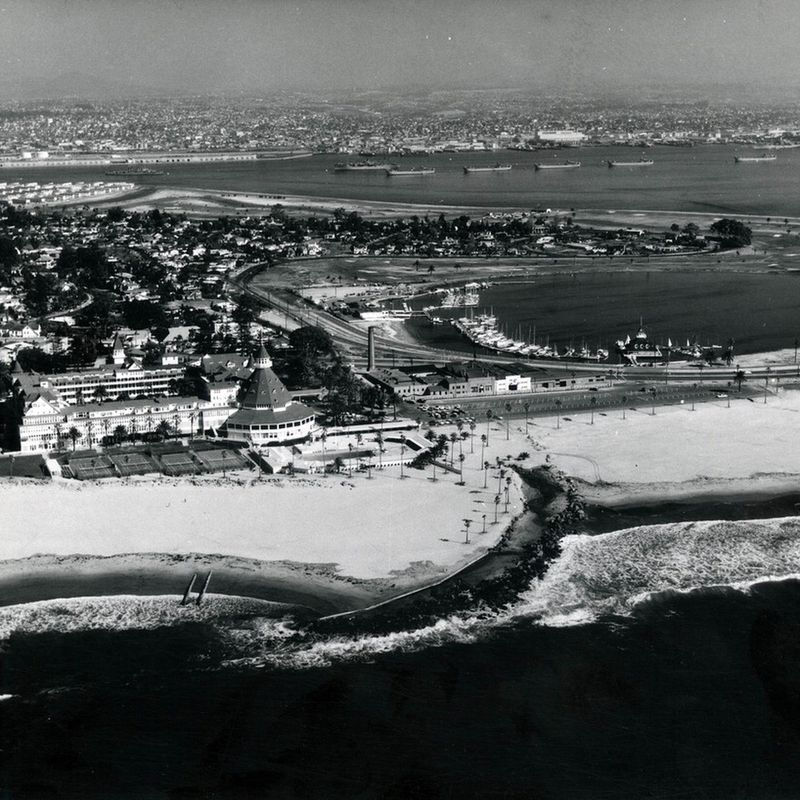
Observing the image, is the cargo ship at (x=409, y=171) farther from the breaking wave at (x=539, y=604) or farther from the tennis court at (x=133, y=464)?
the breaking wave at (x=539, y=604)

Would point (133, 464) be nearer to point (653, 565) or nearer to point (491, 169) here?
point (653, 565)

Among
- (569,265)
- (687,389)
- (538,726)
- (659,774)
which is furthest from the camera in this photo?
(569,265)

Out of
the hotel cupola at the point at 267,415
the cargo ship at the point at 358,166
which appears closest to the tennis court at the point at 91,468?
the hotel cupola at the point at 267,415

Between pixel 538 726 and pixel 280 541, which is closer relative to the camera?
pixel 538 726

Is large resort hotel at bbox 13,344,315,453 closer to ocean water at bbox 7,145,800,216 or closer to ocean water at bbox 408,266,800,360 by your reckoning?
ocean water at bbox 408,266,800,360

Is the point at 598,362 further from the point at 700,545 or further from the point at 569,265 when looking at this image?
the point at 569,265

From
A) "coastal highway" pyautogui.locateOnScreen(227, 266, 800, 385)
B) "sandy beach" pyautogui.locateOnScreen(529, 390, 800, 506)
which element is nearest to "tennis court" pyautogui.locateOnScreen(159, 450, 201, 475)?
"sandy beach" pyautogui.locateOnScreen(529, 390, 800, 506)

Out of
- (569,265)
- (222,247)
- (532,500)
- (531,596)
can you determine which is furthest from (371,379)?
(222,247)

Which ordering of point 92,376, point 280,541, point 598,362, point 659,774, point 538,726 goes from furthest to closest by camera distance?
point 598,362 < point 92,376 < point 280,541 < point 538,726 < point 659,774
